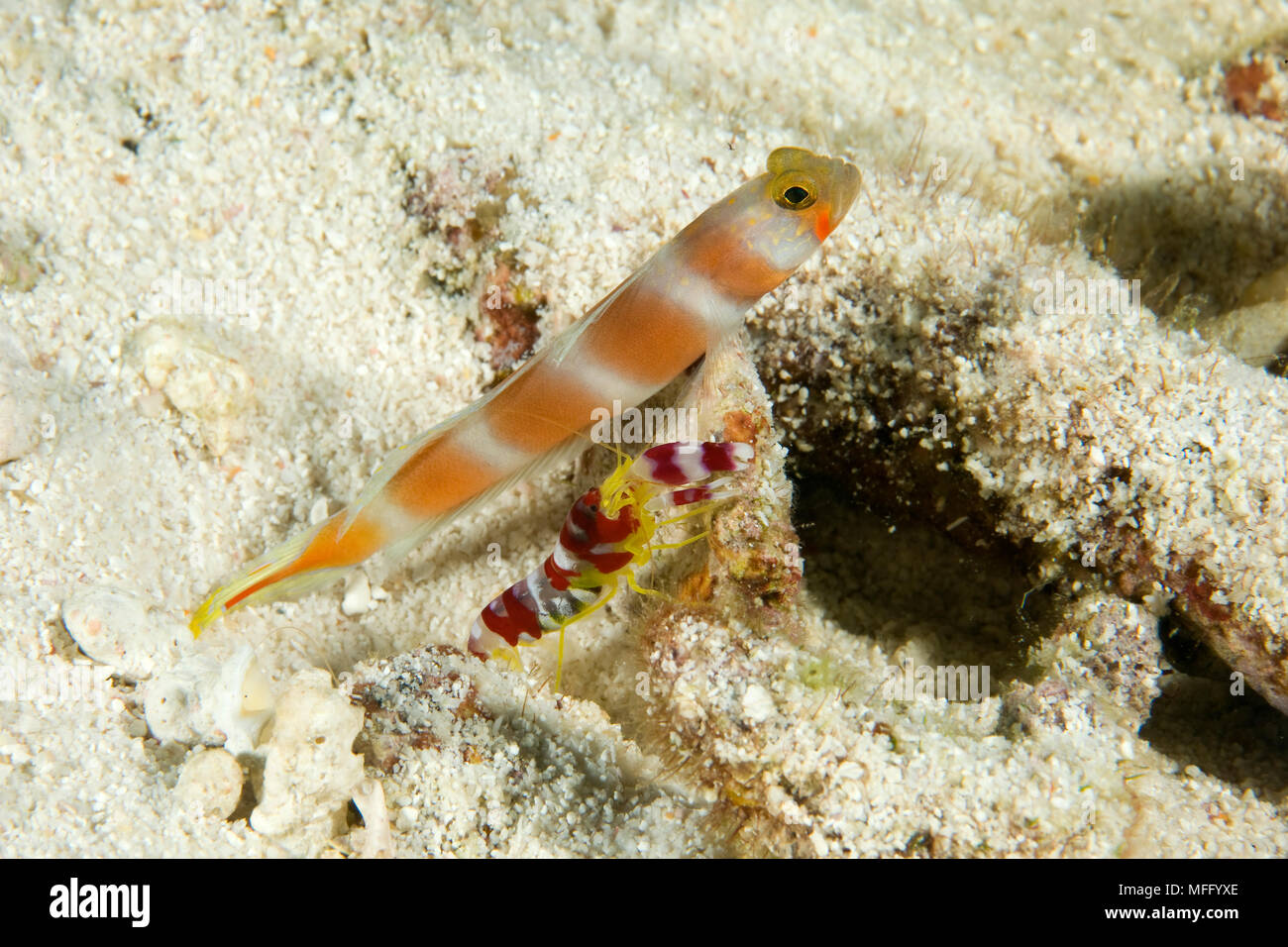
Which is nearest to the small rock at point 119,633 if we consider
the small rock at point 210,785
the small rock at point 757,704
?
the small rock at point 210,785

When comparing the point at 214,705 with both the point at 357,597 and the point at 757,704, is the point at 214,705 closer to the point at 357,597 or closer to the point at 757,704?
the point at 357,597

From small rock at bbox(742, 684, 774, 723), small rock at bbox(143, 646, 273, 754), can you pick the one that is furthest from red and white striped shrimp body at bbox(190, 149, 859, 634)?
small rock at bbox(742, 684, 774, 723)

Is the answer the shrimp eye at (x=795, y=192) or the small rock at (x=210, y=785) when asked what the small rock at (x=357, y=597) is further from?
the shrimp eye at (x=795, y=192)

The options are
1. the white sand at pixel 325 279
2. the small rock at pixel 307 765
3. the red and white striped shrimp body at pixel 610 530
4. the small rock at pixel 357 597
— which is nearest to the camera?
the small rock at pixel 307 765

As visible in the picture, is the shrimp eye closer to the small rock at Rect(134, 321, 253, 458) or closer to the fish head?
the fish head

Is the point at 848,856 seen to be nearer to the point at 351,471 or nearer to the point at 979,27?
the point at 351,471
